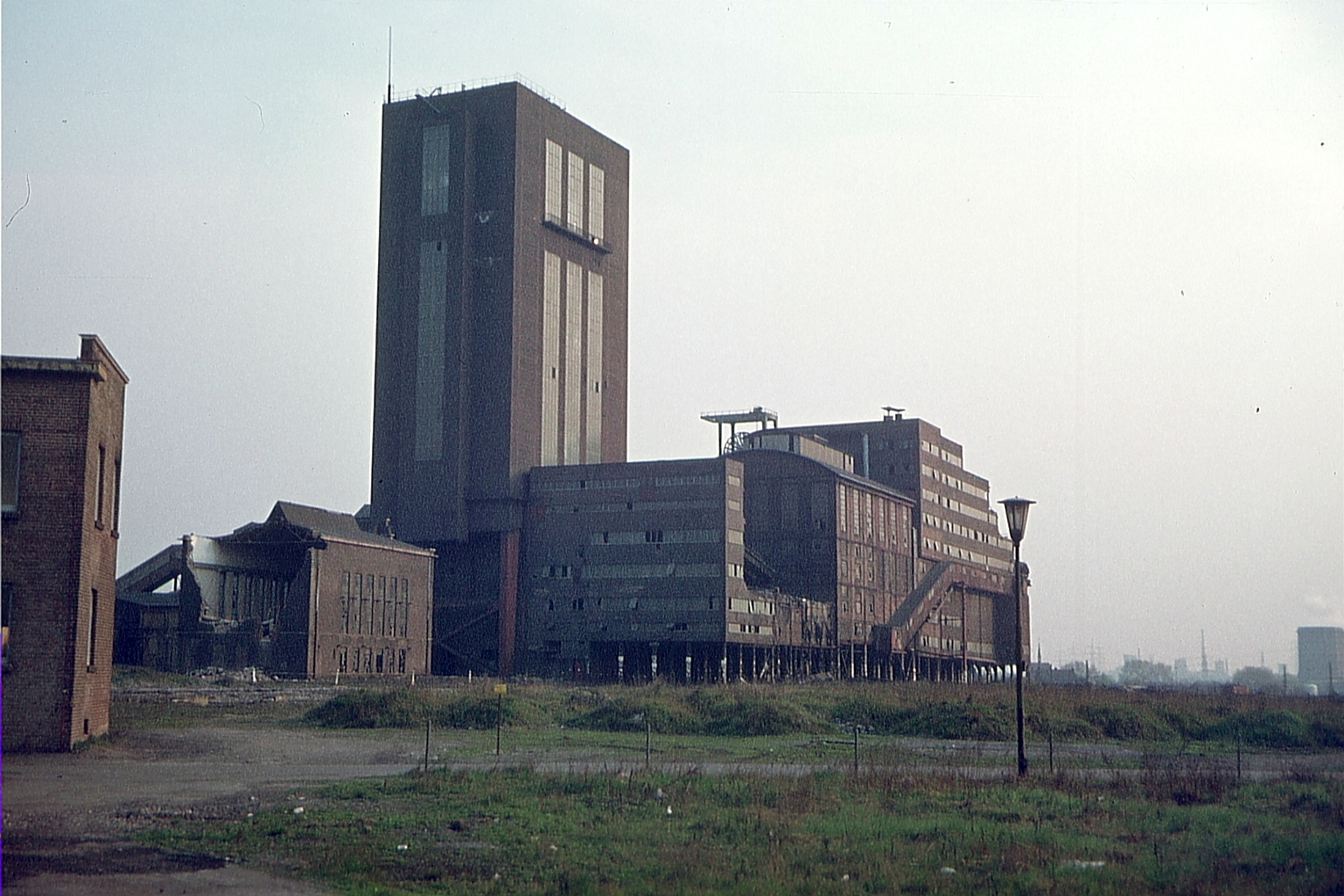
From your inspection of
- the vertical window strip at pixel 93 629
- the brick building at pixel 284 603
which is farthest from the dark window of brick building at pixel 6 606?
the brick building at pixel 284 603

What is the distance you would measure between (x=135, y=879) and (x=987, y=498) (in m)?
128

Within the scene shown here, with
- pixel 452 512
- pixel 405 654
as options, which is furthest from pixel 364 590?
pixel 452 512

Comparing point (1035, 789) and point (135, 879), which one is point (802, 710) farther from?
point (135, 879)

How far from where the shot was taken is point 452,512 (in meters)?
97.7

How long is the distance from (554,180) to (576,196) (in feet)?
10.5

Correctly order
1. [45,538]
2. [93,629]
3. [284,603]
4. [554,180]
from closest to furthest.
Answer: [45,538] → [93,629] → [284,603] → [554,180]

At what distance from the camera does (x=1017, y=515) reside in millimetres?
25375

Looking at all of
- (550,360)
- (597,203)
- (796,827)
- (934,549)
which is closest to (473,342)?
(550,360)

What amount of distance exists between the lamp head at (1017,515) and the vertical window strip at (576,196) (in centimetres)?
8383

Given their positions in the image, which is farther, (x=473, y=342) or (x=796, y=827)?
(x=473, y=342)

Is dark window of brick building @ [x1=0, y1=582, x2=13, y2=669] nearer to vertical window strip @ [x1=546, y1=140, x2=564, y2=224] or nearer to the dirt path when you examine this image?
the dirt path

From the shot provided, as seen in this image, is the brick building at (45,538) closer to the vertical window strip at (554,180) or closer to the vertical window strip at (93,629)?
the vertical window strip at (93,629)

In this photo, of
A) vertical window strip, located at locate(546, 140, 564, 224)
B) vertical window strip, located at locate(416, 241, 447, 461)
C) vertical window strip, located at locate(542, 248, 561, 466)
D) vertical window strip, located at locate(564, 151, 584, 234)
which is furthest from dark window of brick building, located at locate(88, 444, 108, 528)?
vertical window strip, located at locate(564, 151, 584, 234)

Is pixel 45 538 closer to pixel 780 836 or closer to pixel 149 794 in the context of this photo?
pixel 149 794
